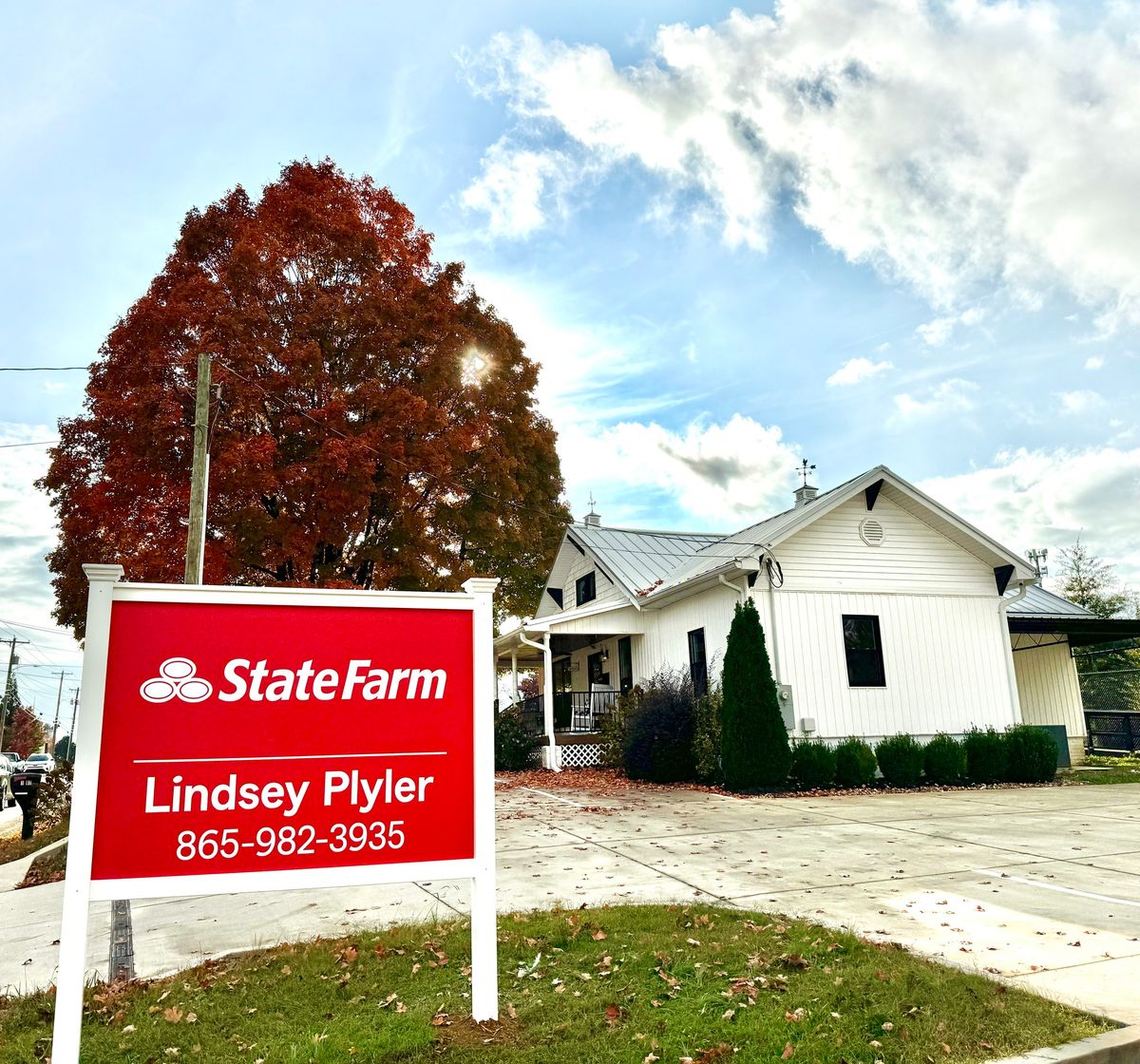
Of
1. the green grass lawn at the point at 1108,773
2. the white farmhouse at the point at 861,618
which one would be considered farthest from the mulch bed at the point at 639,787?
the white farmhouse at the point at 861,618

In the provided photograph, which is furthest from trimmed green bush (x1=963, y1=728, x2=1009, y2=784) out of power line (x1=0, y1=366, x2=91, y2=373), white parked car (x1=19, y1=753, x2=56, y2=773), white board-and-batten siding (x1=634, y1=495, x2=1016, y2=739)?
white parked car (x1=19, y1=753, x2=56, y2=773)

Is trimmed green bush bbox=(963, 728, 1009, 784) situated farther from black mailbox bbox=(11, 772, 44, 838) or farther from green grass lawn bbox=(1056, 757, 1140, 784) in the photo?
black mailbox bbox=(11, 772, 44, 838)

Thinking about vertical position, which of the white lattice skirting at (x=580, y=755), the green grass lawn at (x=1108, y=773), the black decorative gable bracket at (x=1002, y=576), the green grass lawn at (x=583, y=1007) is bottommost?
the green grass lawn at (x=1108, y=773)

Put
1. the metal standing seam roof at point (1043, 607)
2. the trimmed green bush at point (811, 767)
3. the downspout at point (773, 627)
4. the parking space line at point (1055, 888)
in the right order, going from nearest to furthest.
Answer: the parking space line at point (1055, 888) < the trimmed green bush at point (811, 767) < the downspout at point (773, 627) < the metal standing seam roof at point (1043, 607)

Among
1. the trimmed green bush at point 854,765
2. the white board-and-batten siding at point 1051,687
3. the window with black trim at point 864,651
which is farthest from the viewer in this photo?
the white board-and-batten siding at point 1051,687

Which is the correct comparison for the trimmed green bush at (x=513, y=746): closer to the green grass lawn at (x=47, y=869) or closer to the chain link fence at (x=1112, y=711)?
the green grass lawn at (x=47, y=869)

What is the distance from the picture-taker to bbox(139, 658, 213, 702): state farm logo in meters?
3.68

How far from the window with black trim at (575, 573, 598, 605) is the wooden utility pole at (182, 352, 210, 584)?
1287cm

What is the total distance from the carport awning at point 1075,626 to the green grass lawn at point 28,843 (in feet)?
66.8

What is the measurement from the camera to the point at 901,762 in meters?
15.1

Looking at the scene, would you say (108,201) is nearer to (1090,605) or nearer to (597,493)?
→ (597,493)

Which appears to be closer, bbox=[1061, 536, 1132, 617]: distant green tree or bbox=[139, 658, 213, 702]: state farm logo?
bbox=[139, 658, 213, 702]: state farm logo

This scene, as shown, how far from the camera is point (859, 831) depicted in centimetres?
982

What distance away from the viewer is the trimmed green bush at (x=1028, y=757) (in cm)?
1584
